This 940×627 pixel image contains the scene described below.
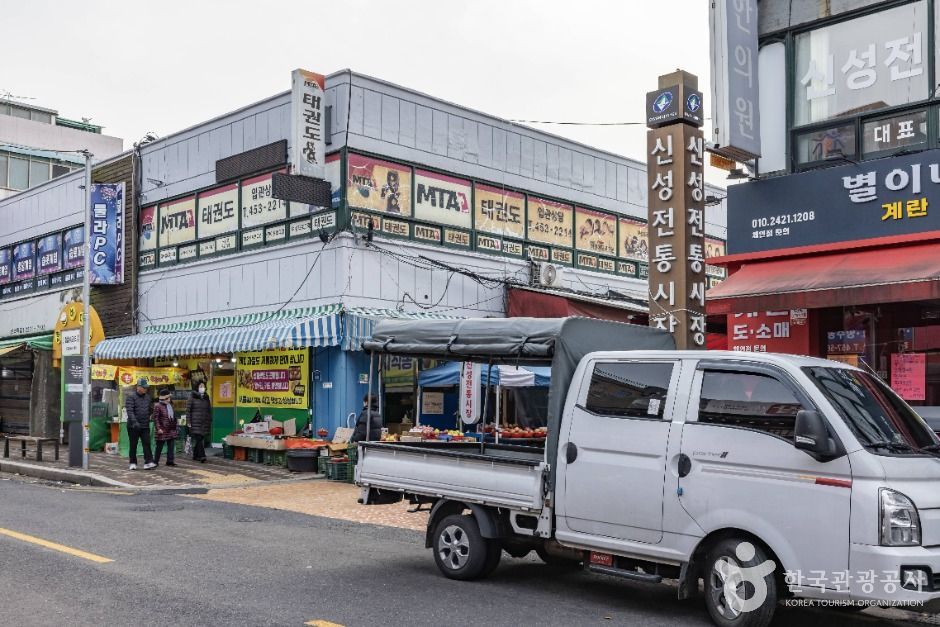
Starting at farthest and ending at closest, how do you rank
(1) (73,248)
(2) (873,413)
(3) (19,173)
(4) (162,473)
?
(3) (19,173)
(1) (73,248)
(4) (162,473)
(2) (873,413)

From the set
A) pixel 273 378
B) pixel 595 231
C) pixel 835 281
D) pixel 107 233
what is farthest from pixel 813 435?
pixel 107 233

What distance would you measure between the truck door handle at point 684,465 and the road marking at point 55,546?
549 centimetres

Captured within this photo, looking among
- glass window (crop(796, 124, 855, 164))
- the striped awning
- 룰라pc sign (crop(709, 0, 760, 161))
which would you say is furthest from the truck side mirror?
the striped awning

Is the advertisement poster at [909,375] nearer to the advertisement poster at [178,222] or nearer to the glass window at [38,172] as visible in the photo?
the advertisement poster at [178,222]

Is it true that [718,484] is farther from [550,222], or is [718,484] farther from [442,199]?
[550,222]

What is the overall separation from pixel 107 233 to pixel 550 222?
11543 mm

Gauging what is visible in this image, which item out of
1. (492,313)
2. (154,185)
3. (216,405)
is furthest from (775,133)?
(154,185)

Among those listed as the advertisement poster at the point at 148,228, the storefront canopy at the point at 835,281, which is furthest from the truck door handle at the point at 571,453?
the advertisement poster at the point at 148,228

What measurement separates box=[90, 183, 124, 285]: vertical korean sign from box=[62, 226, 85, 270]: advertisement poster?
2306 mm

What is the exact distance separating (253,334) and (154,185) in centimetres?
714

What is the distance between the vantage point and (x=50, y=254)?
28812 mm

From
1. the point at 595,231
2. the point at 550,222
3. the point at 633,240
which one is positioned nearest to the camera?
the point at 550,222

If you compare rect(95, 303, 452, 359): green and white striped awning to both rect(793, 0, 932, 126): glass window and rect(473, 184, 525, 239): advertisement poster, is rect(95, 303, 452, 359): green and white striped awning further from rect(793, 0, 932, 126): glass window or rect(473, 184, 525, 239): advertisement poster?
rect(793, 0, 932, 126): glass window

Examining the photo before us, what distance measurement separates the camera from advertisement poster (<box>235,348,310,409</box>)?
2042 cm
